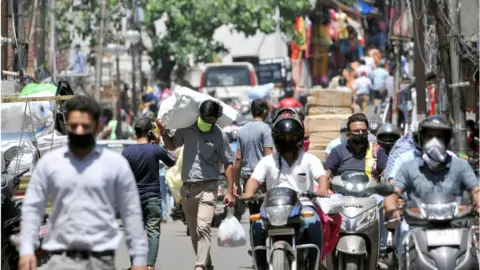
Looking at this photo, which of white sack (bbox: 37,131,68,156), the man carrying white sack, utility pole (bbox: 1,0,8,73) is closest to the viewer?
the man carrying white sack

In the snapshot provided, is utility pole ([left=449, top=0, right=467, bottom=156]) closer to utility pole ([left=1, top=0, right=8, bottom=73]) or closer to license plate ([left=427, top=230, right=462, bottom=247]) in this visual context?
utility pole ([left=1, top=0, right=8, bottom=73])

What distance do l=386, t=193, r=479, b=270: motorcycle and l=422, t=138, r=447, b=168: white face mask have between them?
0.32 m

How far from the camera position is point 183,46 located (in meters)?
46.5

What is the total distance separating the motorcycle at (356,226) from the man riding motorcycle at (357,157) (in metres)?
0.82

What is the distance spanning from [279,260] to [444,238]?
5.13 feet

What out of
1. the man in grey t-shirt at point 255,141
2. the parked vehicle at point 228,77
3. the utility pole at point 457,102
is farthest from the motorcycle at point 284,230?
the parked vehicle at point 228,77

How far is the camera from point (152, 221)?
13.2 meters

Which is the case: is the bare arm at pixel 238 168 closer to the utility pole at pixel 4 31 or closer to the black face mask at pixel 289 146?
the black face mask at pixel 289 146

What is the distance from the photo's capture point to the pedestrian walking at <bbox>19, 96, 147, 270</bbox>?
8.02 m

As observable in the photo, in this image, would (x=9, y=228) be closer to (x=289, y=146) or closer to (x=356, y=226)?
(x=289, y=146)

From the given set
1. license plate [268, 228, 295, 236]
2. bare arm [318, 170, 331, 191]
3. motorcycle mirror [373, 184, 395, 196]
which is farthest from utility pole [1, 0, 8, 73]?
motorcycle mirror [373, 184, 395, 196]

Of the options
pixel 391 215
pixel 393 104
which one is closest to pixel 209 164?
pixel 391 215

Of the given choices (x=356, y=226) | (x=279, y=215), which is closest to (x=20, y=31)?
(x=356, y=226)

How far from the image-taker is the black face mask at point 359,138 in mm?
12766
